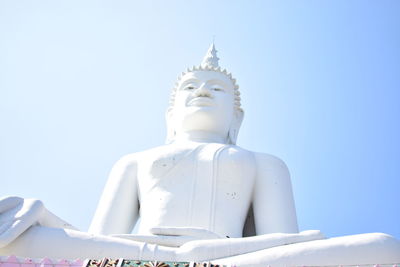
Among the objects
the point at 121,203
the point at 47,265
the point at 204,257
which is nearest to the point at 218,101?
the point at 121,203

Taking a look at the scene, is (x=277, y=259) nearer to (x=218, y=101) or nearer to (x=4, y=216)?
(x=4, y=216)

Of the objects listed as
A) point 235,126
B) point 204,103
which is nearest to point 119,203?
point 204,103

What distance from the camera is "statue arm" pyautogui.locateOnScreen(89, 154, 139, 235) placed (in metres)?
6.62

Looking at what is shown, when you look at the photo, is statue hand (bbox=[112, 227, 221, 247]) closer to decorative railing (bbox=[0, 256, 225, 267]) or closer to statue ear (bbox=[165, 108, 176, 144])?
decorative railing (bbox=[0, 256, 225, 267])

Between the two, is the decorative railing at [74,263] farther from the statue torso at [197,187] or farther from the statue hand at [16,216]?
the statue torso at [197,187]

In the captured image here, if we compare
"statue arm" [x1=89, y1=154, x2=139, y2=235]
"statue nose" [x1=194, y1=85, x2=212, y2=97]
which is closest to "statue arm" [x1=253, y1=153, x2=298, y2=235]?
"statue nose" [x1=194, y1=85, x2=212, y2=97]

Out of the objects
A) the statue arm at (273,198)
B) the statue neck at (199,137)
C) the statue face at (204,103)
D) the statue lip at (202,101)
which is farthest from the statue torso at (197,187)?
the statue lip at (202,101)

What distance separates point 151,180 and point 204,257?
2.23 metres

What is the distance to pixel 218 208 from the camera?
6.49 meters

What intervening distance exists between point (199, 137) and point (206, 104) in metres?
0.42

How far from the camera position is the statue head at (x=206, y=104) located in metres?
7.48

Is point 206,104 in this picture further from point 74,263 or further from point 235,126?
point 74,263

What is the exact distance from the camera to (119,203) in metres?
6.86

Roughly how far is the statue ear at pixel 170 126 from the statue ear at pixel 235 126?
29.5 inches
